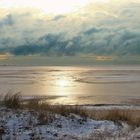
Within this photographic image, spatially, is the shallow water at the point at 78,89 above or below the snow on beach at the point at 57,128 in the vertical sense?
below

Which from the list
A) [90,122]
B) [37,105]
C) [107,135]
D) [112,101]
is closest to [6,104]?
[37,105]

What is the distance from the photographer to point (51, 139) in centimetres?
1023

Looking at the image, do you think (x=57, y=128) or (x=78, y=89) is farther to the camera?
(x=78, y=89)

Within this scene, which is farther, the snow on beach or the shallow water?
the shallow water

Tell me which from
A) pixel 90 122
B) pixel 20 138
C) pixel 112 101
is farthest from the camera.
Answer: pixel 112 101

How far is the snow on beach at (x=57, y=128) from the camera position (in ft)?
34.2

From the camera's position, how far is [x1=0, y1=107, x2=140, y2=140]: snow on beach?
10418 mm

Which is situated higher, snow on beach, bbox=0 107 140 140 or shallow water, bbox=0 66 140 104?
snow on beach, bbox=0 107 140 140

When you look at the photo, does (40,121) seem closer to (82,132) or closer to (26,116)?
(26,116)

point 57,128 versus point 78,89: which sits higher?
point 57,128

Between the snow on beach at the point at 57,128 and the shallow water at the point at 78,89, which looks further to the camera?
the shallow water at the point at 78,89

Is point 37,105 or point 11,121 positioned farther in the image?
point 37,105

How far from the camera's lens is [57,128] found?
11.2 m

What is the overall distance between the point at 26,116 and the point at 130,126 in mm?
3617
